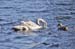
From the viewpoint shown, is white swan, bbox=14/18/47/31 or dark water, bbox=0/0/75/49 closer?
dark water, bbox=0/0/75/49

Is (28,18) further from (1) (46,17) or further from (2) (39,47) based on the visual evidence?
(2) (39,47)

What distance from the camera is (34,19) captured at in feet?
75.5

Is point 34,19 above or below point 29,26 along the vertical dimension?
below

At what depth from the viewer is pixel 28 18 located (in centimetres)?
2344

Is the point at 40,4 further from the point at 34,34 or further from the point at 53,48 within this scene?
the point at 53,48

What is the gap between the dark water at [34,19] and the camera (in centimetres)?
1695

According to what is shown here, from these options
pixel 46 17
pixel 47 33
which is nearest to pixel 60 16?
pixel 46 17

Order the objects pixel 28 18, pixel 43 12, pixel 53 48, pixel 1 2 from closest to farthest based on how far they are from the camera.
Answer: pixel 53 48 < pixel 28 18 < pixel 43 12 < pixel 1 2

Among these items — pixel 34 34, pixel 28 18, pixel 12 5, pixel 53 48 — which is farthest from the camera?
pixel 12 5

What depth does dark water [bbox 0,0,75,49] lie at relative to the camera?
1695cm

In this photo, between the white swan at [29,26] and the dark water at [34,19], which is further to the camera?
the white swan at [29,26]

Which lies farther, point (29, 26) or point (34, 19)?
point (34, 19)

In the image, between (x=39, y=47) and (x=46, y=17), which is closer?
(x=39, y=47)

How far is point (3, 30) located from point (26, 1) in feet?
38.0
